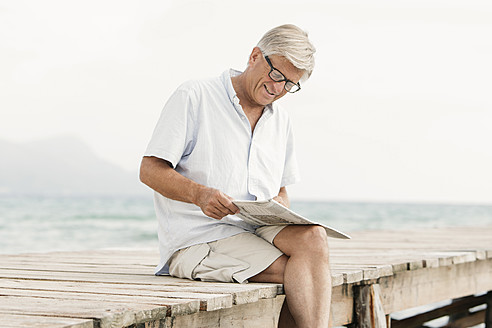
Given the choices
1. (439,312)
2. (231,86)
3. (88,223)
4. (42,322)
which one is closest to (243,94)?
(231,86)

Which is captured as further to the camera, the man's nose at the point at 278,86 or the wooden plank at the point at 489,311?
the wooden plank at the point at 489,311

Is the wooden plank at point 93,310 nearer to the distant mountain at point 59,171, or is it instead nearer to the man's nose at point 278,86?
the man's nose at point 278,86

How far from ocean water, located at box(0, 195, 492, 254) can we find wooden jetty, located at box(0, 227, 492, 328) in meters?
8.14

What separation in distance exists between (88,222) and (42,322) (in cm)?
1914

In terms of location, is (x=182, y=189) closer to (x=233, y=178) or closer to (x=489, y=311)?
(x=233, y=178)

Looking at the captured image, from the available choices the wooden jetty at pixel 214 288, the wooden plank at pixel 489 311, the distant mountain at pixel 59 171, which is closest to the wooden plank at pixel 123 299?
the wooden jetty at pixel 214 288

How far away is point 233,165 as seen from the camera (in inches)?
109

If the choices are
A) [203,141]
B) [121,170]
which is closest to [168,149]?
[203,141]

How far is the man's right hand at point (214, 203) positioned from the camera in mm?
2475

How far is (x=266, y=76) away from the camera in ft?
8.96

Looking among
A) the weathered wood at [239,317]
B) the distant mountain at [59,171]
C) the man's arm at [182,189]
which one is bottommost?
the weathered wood at [239,317]

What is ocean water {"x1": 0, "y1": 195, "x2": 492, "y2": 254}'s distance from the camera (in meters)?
16.3

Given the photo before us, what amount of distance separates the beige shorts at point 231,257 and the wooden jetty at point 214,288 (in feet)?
0.25

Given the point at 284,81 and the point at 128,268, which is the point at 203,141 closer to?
the point at 284,81
